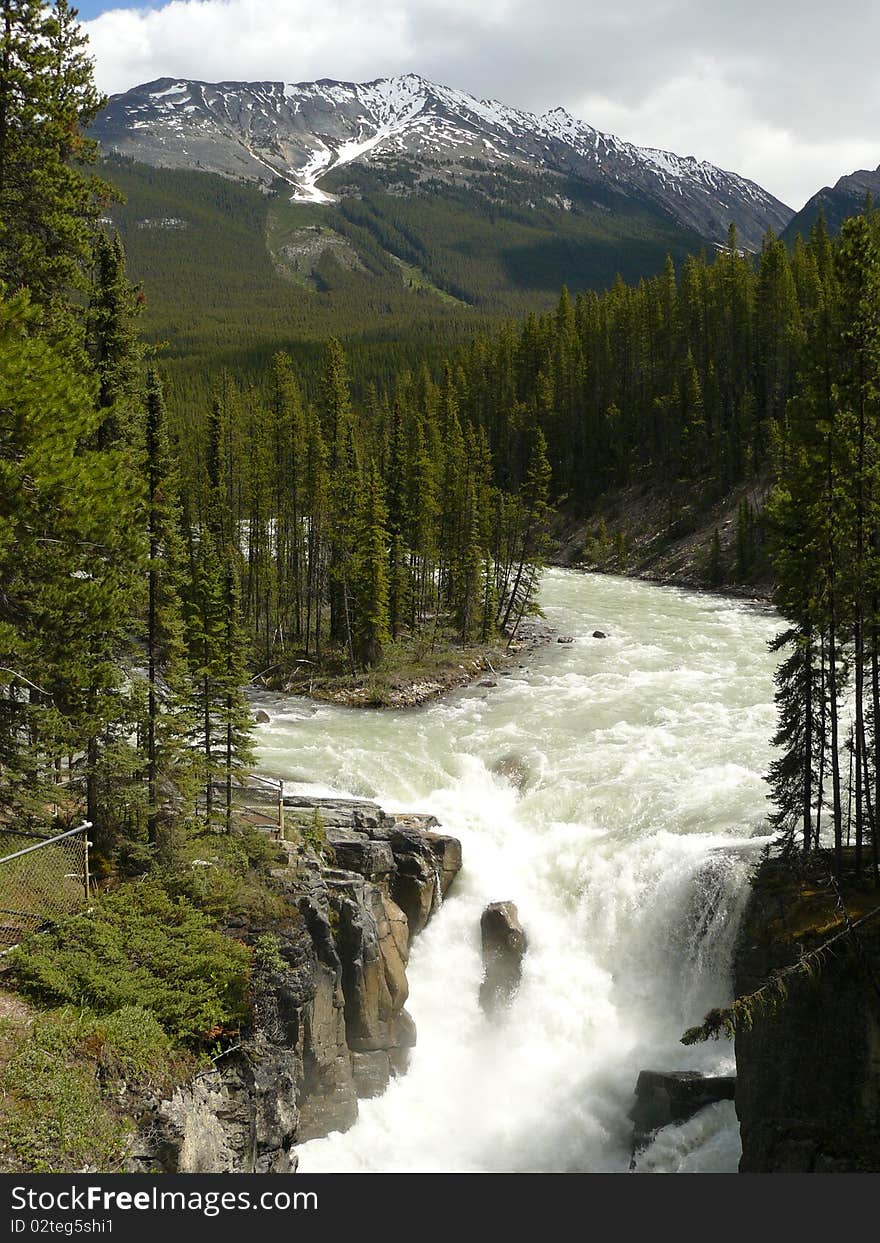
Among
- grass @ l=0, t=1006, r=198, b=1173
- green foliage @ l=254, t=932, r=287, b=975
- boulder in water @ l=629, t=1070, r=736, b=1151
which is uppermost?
grass @ l=0, t=1006, r=198, b=1173

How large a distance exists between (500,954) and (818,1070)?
987 cm

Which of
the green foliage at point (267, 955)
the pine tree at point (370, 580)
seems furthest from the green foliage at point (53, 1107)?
the pine tree at point (370, 580)

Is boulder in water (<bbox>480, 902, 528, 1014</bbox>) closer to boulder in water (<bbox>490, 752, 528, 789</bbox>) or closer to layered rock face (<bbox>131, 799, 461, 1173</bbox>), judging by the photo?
layered rock face (<bbox>131, 799, 461, 1173</bbox>)

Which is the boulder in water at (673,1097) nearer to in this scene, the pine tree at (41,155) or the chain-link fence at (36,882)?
the chain-link fence at (36,882)

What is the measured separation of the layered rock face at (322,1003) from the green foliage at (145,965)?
34.9 inches

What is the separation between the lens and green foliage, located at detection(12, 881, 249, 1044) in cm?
1498

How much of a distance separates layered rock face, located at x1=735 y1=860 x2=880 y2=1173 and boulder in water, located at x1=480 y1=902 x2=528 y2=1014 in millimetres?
7639

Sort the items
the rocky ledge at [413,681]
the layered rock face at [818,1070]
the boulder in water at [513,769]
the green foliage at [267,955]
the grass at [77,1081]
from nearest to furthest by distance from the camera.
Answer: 1. the grass at [77,1081]
2. the layered rock face at [818,1070]
3. the green foliage at [267,955]
4. the boulder in water at [513,769]
5. the rocky ledge at [413,681]

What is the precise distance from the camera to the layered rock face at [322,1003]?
15.1 metres

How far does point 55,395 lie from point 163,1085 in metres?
12.0

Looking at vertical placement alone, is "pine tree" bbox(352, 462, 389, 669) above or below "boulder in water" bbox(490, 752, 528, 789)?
above

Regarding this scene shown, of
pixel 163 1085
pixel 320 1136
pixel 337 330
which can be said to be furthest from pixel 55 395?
pixel 337 330

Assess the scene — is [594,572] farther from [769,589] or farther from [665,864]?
[665,864]

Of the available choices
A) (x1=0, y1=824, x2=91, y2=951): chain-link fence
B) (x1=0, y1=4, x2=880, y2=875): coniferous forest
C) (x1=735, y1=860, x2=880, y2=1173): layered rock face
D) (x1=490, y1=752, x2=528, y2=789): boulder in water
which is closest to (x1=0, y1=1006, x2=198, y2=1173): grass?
(x1=0, y1=824, x2=91, y2=951): chain-link fence
